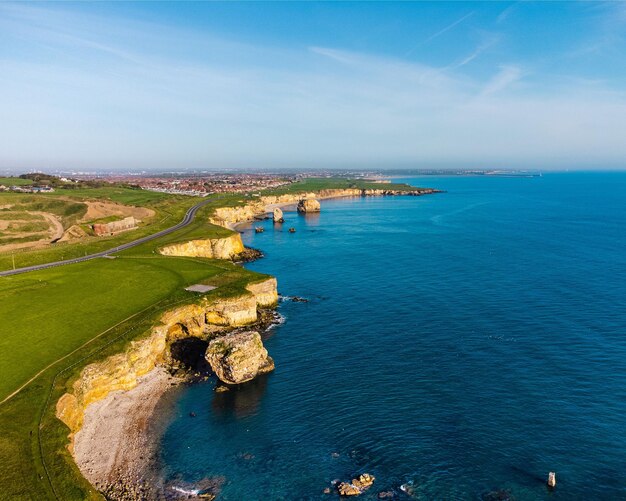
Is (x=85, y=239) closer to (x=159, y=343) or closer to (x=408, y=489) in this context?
(x=159, y=343)

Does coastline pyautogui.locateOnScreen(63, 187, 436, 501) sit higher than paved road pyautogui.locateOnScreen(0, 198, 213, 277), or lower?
lower

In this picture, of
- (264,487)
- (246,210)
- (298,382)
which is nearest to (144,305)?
(298,382)

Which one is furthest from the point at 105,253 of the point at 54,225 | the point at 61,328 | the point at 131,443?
the point at 131,443

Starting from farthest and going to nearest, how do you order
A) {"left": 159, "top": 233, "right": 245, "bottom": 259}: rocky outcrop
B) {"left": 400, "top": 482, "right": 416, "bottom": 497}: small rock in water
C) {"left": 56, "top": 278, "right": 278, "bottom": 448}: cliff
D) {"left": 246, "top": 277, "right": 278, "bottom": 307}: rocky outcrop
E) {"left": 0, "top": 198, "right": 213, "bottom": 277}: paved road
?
{"left": 159, "top": 233, "right": 245, "bottom": 259}: rocky outcrop < {"left": 0, "top": 198, "right": 213, "bottom": 277}: paved road < {"left": 246, "top": 277, "right": 278, "bottom": 307}: rocky outcrop < {"left": 56, "top": 278, "right": 278, "bottom": 448}: cliff < {"left": 400, "top": 482, "right": 416, "bottom": 497}: small rock in water

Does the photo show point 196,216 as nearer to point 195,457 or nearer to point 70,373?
point 70,373

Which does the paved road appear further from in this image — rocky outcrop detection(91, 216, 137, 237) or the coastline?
the coastline

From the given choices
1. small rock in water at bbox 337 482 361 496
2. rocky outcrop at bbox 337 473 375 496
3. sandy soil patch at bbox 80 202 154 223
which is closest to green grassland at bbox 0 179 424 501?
small rock in water at bbox 337 482 361 496

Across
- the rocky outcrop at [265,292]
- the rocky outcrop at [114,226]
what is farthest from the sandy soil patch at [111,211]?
the rocky outcrop at [265,292]

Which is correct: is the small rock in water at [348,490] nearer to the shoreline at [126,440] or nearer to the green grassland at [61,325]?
the shoreline at [126,440]
